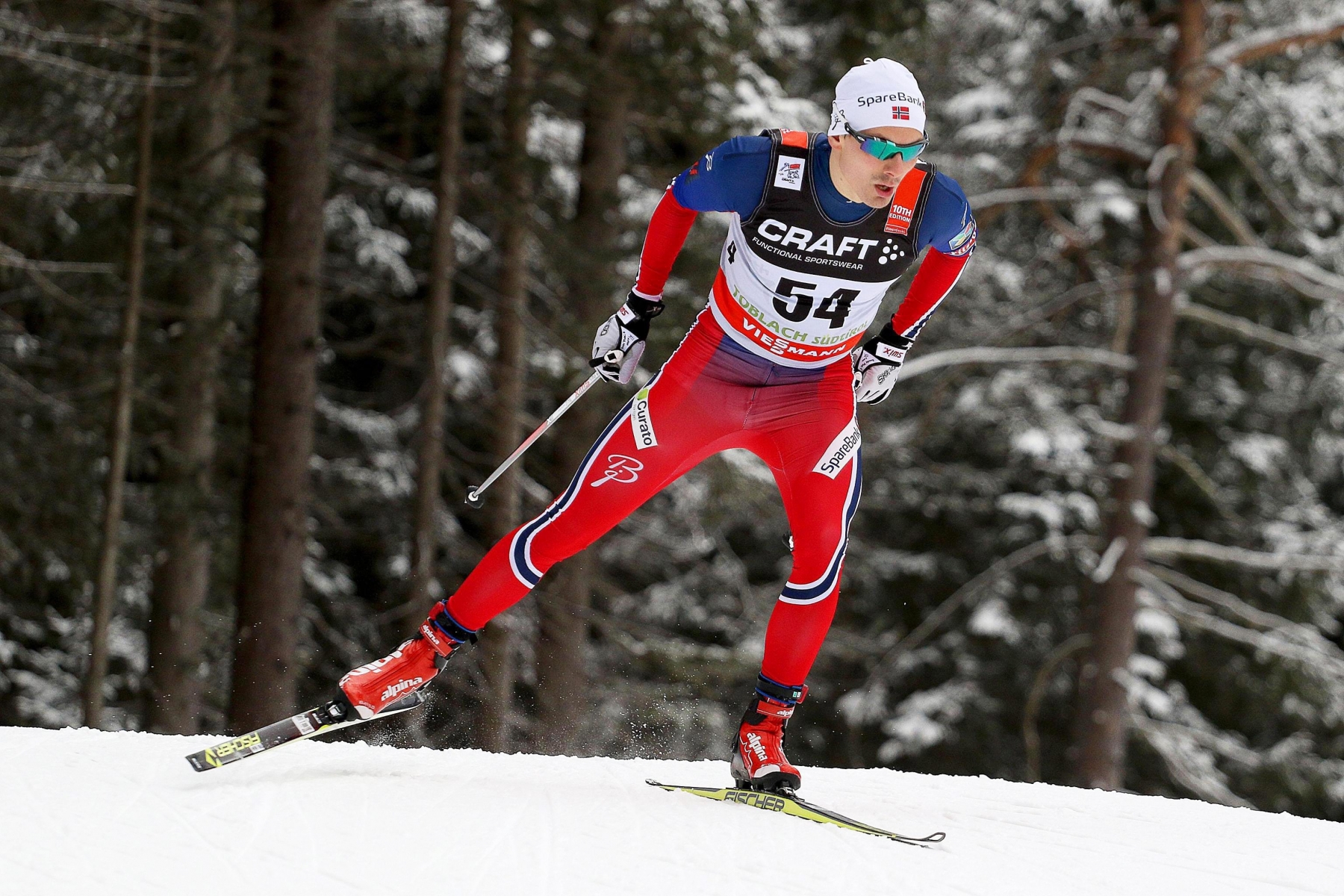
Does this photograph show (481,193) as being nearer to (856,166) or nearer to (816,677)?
(856,166)

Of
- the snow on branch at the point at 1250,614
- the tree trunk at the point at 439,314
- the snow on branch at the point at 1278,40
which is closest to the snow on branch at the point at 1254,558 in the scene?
the snow on branch at the point at 1250,614

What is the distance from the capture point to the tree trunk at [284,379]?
722 cm

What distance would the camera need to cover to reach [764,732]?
12.8 ft

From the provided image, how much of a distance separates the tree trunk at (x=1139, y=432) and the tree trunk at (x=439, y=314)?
225 inches

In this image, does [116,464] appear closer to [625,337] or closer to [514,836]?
[625,337]

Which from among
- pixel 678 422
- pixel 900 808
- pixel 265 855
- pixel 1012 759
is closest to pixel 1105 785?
→ pixel 1012 759

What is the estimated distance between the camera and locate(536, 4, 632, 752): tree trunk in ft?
32.2

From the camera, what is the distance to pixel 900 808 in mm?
4129

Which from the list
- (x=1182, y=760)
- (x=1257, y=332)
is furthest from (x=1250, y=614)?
(x=1257, y=332)

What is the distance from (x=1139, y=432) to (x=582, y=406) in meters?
4.79

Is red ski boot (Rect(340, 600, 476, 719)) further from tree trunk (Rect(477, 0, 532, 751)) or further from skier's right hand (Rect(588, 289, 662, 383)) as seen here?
tree trunk (Rect(477, 0, 532, 751))

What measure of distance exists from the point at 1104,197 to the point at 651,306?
27.5ft

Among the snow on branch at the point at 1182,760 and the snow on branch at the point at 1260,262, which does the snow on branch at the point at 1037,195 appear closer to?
the snow on branch at the point at 1260,262

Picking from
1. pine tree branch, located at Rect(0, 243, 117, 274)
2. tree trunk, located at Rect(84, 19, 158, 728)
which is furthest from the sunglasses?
tree trunk, located at Rect(84, 19, 158, 728)
